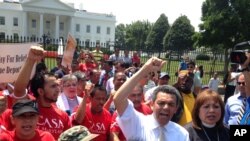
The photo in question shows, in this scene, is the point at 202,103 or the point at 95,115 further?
the point at 95,115

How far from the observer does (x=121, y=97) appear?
140 inches

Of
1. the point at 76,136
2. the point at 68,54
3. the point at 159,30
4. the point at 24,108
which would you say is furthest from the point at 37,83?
the point at 159,30

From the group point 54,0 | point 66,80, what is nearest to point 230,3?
point 66,80

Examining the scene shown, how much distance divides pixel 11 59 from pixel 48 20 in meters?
82.1

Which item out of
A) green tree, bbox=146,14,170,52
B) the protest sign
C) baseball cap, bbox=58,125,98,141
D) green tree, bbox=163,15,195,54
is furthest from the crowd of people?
green tree, bbox=146,14,170,52

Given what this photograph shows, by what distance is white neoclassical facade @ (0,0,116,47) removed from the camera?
79.3 m

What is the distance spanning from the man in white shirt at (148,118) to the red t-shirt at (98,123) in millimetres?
847

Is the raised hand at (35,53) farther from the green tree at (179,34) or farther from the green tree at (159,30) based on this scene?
the green tree at (159,30)

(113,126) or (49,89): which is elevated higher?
(49,89)

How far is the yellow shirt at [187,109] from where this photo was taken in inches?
196

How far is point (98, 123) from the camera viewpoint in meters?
4.48

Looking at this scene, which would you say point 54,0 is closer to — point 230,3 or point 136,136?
point 230,3

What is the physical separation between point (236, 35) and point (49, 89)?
30633 mm

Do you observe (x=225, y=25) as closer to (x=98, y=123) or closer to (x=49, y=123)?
(x=98, y=123)
